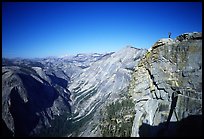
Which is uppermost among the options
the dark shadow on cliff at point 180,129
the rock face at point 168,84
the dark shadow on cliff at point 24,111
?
the rock face at point 168,84

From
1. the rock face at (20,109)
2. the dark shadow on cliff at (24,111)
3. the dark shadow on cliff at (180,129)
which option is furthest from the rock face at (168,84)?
the dark shadow on cliff at (24,111)

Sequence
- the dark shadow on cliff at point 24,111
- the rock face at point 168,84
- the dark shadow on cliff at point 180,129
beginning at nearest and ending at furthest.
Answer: the dark shadow on cliff at point 180,129, the rock face at point 168,84, the dark shadow on cliff at point 24,111

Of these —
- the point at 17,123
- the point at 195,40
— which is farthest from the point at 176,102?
the point at 17,123

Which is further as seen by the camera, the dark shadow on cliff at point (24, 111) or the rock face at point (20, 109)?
the dark shadow on cliff at point (24, 111)

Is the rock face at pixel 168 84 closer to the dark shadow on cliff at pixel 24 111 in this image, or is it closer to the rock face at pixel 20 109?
→ the rock face at pixel 20 109

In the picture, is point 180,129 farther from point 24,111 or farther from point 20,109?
point 24,111

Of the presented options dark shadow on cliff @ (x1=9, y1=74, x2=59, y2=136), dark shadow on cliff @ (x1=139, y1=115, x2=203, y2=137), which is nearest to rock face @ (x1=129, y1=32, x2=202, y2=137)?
dark shadow on cliff @ (x1=139, y1=115, x2=203, y2=137)

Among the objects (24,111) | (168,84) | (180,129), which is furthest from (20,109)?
(180,129)

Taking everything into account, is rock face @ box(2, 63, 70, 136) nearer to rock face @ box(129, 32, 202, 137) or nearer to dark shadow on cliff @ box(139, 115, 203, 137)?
rock face @ box(129, 32, 202, 137)
